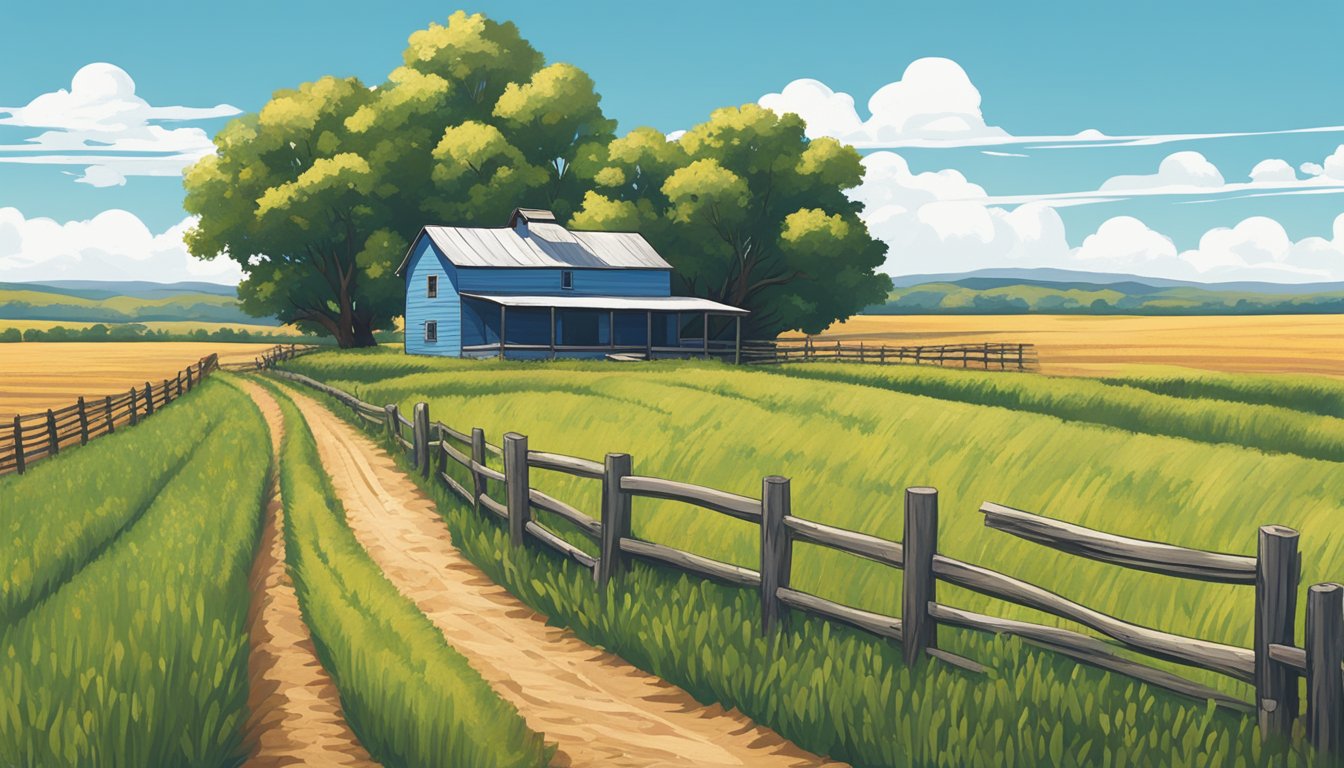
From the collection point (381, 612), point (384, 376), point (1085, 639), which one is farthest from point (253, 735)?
point (384, 376)

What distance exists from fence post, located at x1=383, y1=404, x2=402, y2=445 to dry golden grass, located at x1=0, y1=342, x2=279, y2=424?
1023 inches

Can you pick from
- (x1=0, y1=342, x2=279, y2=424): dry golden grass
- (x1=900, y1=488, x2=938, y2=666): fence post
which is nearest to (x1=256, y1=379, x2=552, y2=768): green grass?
(x1=900, y1=488, x2=938, y2=666): fence post

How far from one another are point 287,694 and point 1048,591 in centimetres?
461

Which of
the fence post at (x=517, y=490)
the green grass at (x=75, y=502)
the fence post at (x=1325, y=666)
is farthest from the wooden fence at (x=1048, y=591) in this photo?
the green grass at (x=75, y=502)

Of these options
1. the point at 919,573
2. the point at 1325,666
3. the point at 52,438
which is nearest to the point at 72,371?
the point at 52,438

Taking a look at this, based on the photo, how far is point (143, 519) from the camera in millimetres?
13719

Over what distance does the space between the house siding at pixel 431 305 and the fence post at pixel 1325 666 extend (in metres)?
49.5

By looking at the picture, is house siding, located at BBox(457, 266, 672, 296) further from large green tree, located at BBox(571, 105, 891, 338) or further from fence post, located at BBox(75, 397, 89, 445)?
fence post, located at BBox(75, 397, 89, 445)

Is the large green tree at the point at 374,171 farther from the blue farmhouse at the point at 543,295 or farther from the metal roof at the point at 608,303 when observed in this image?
the metal roof at the point at 608,303

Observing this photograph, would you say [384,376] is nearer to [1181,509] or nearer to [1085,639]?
[1181,509]

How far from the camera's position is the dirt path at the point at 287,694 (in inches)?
243

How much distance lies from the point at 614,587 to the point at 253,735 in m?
3.22

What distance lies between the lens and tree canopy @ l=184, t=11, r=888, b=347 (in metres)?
59.4

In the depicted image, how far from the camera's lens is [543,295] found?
5425cm
